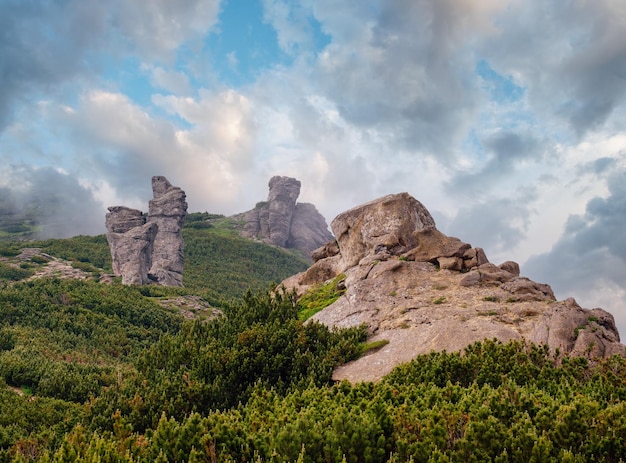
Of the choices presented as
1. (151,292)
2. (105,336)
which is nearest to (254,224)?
(151,292)

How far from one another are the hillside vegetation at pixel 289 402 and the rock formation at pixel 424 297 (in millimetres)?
2017

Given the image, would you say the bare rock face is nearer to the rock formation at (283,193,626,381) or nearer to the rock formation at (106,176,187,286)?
the rock formation at (106,176,187,286)

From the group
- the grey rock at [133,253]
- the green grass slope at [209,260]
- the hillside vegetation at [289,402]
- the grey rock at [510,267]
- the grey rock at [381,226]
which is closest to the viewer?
the hillside vegetation at [289,402]

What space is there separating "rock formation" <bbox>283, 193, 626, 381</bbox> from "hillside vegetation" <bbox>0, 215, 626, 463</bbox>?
2.02 meters

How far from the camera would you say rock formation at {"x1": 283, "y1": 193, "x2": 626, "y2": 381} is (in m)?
19.2

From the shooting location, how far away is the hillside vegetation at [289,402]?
9.72 meters

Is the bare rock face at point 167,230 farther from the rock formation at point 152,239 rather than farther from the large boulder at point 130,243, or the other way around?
the large boulder at point 130,243

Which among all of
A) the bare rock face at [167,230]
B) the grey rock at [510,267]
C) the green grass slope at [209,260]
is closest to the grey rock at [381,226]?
the grey rock at [510,267]

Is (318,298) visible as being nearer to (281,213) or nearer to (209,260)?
(209,260)

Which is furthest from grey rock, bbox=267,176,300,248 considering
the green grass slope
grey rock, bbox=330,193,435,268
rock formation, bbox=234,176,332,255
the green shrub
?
the green shrub

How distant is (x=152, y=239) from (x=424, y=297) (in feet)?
263

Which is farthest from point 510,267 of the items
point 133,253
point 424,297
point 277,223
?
point 277,223

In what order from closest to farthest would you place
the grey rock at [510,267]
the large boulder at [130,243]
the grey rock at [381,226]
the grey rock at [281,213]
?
the grey rock at [510,267] → the grey rock at [381,226] → the large boulder at [130,243] → the grey rock at [281,213]

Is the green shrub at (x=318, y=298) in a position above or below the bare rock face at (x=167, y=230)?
below
